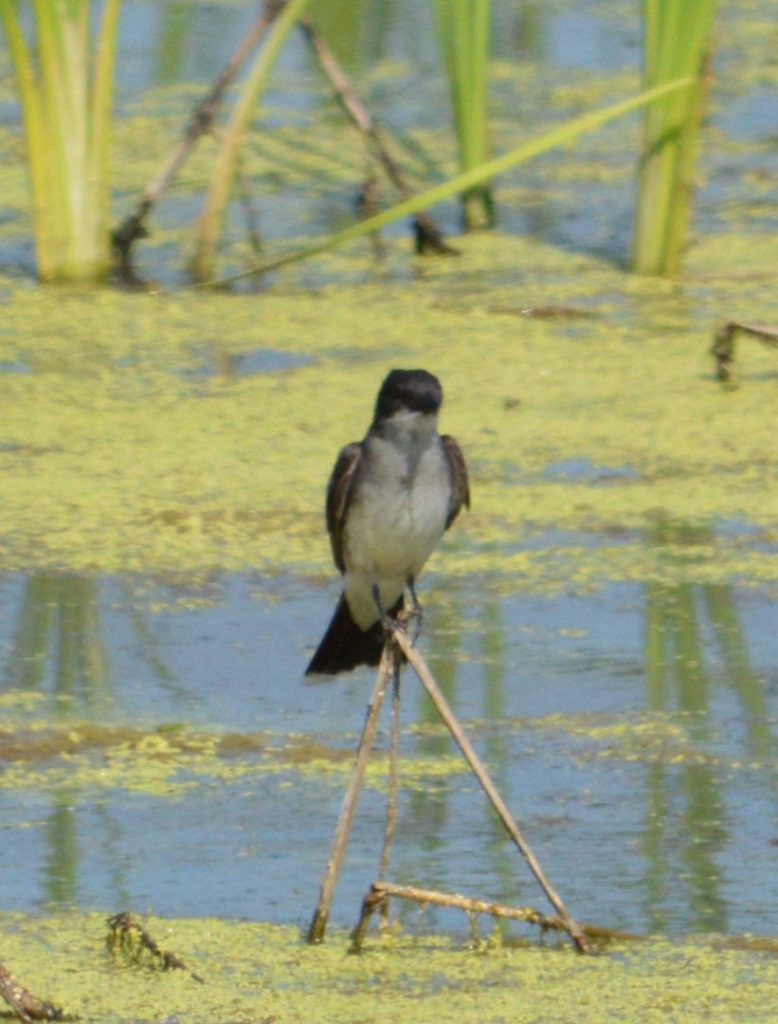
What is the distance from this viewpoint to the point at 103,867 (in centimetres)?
383

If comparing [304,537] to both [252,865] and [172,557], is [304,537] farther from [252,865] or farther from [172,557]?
[252,865]

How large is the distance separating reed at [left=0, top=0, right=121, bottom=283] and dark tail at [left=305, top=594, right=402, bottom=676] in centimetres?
340

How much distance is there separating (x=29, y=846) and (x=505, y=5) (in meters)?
8.26

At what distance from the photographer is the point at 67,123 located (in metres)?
7.38

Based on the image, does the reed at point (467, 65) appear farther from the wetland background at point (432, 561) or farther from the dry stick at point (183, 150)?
the dry stick at point (183, 150)

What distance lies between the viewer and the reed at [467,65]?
747 centimetres

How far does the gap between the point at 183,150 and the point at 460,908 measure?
4.82m

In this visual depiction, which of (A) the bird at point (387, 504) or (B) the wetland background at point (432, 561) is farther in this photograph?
(A) the bird at point (387, 504)

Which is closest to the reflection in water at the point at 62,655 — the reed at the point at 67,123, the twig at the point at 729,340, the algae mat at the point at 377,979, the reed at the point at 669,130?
the algae mat at the point at 377,979

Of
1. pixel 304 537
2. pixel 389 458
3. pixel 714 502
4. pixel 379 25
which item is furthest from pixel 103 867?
pixel 379 25

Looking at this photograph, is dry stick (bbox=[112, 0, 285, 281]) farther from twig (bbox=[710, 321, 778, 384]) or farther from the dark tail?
the dark tail

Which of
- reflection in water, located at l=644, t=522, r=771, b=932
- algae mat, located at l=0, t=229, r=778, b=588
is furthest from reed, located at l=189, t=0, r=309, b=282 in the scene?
reflection in water, located at l=644, t=522, r=771, b=932

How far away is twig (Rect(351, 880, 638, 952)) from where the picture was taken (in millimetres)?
3383

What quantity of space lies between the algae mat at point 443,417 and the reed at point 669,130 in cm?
15
